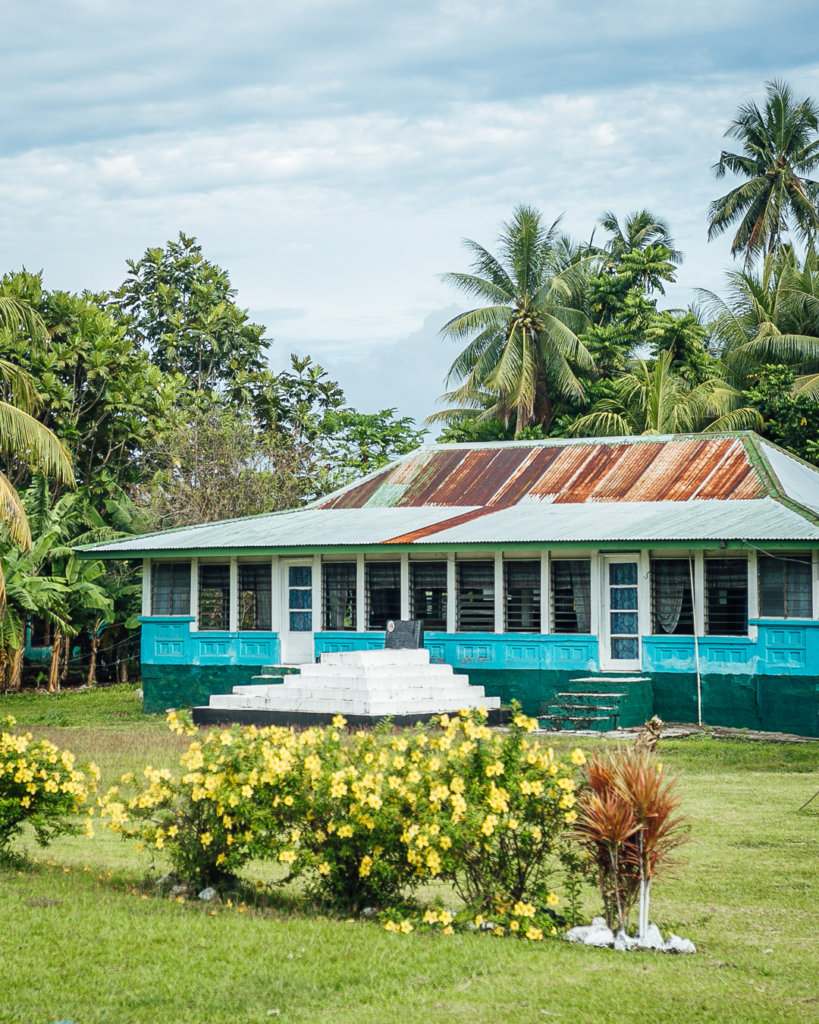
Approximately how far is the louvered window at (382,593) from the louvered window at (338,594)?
1.41 feet

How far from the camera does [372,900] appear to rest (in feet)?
26.2

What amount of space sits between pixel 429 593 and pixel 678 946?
15.7m

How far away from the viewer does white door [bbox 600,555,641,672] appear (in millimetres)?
20953

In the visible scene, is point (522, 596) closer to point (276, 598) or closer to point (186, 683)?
point (276, 598)

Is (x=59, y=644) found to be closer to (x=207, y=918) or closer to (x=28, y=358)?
(x=28, y=358)

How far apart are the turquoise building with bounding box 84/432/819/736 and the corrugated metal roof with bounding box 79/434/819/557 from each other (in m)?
0.05

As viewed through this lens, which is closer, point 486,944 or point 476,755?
point 486,944

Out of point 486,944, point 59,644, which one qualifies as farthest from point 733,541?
point 59,644

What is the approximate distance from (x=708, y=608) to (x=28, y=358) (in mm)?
17399

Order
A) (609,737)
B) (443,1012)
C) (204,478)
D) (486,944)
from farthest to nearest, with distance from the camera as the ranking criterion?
(204,478) < (609,737) < (486,944) < (443,1012)

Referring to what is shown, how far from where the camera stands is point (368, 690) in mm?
19156

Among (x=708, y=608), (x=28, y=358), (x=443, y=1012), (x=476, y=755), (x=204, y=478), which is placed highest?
(x=28, y=358)

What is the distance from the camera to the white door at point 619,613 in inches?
825

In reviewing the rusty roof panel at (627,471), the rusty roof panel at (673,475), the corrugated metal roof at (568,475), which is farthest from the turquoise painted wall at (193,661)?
the rusty roof panel at (673,475)
